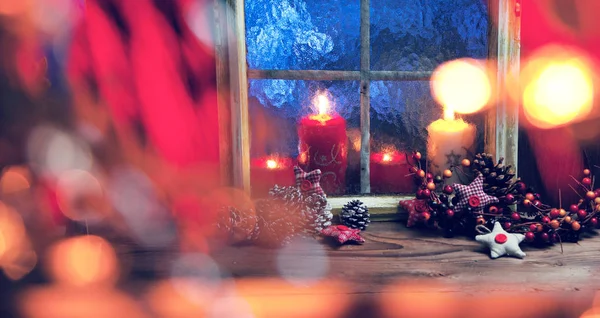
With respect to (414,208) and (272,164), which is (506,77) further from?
(272,164)

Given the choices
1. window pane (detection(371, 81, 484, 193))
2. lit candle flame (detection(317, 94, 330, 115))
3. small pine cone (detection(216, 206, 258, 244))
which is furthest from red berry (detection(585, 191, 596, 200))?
small pine cone (detection(216, 206, 258, 244))

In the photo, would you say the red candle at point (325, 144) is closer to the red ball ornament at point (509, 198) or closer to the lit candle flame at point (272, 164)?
the lit candle flame at point (272, 164)

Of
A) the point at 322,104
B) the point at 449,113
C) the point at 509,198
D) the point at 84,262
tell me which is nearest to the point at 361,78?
the point at 322,104

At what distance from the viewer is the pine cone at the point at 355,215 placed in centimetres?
105

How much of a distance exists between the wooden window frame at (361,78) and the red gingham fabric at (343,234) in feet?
0.50

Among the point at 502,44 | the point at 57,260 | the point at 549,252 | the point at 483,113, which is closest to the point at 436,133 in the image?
the point at 483,113

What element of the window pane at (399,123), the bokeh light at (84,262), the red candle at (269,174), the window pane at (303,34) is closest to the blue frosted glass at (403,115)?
the window pane at (399,123)

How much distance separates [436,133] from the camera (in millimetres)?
1126

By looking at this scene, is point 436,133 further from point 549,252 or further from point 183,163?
point 183,163

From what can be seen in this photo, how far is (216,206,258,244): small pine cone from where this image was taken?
0.97 m

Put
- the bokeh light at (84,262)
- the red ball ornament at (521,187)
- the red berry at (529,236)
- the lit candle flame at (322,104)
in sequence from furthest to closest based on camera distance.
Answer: the lit candle flame at (322,104) → the red ball ornament at (521,187) → the red berry at (529,236) → the bokeh light at (84,262)

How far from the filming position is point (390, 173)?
118cm

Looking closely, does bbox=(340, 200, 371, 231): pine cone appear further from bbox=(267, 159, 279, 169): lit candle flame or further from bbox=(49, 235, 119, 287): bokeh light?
bbox=(49, 235, 119, 287): bokeh light

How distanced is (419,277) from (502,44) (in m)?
0.64
